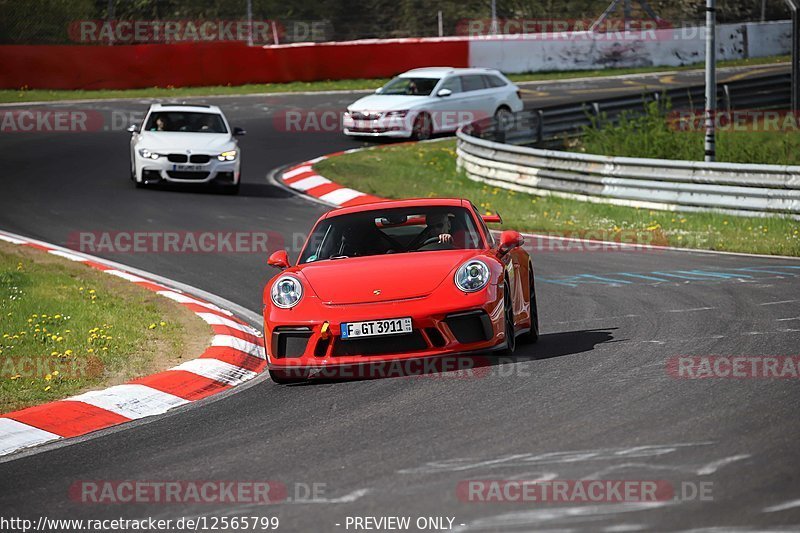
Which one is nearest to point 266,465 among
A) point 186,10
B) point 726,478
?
point 726,478

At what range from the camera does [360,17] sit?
161 ft

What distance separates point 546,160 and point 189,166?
6078mm

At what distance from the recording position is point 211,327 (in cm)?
1155

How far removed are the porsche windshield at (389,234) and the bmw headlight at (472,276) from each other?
31.3 inches

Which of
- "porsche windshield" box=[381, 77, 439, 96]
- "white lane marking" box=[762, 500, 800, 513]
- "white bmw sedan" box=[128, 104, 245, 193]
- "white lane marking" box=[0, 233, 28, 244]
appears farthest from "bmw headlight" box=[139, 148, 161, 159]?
"white lane marking" box=[762, 500, 800, 513]

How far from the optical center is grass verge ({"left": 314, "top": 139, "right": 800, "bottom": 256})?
57.1ft

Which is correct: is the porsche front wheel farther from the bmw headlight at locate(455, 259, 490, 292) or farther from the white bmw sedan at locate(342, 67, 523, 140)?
the white bmw sedan at locate(342, 67, 523, 140)

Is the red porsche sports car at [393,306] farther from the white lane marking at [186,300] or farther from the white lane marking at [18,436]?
the white lane marking at [186,300]

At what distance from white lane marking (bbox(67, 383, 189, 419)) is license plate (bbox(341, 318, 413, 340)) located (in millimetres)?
1207

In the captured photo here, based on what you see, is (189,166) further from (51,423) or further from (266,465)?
(266,465)

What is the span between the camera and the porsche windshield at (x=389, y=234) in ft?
32.7

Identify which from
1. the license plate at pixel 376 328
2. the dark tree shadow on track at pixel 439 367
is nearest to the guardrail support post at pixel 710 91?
the dark tree shadow on track at pixel 439 367

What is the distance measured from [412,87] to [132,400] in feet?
70.0

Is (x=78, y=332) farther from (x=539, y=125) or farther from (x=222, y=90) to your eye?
(x=222, y=90)
